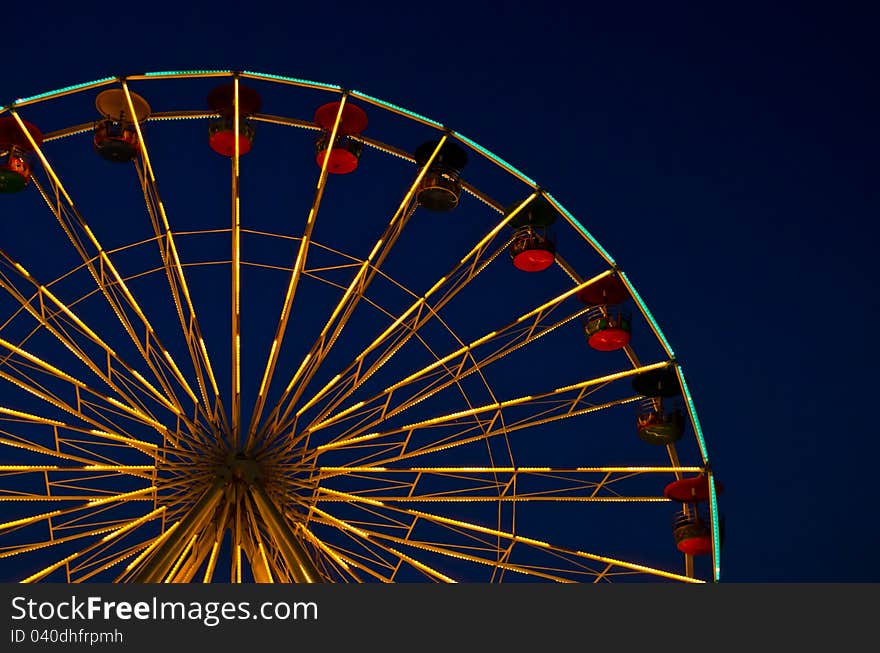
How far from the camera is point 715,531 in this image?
17.0 m

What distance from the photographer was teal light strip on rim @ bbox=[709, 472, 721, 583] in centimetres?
1686

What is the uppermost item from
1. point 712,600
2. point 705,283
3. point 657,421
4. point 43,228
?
point 43,228

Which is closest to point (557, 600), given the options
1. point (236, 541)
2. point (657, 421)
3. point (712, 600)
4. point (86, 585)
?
point (712, 600)

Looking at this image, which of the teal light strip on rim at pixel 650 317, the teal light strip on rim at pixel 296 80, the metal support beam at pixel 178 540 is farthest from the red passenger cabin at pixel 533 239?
the metal support beam at pixel 178 540

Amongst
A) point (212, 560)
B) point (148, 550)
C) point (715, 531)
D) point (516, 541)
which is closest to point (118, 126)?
point (148, 550)

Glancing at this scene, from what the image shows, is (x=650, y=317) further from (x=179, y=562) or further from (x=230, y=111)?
(x=179, y=562)

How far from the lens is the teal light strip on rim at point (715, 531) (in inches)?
664

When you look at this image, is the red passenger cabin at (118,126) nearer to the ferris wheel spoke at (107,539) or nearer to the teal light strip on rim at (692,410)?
the ferris wheel spoke at (107,539)

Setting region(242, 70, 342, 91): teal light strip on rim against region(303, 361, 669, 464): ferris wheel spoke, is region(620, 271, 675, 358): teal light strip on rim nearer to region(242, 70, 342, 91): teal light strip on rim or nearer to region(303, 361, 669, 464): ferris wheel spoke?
region(303, 361, 669, 464): ferris wheel spoke

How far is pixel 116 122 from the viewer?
1669 centimetres

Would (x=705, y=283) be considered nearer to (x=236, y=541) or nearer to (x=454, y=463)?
(x=454, y=463)

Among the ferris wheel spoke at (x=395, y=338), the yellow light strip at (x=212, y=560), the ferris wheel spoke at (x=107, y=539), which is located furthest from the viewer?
the ferris wheel spoke at (x=395, y=338)

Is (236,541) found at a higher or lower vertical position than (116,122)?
lower

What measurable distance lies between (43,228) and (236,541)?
58.4ft
